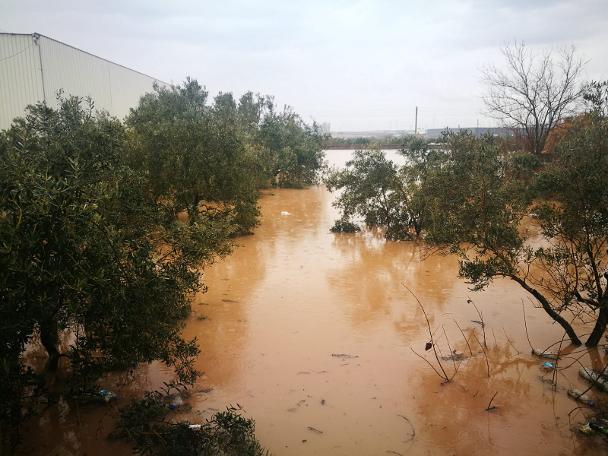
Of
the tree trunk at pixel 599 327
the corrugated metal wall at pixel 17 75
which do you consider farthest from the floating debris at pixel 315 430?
the corrugated metal wall at pixel 17 75

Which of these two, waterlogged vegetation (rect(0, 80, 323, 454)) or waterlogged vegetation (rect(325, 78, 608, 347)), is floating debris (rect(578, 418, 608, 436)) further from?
waterlogged vegetation (rect(0, 80, 323, 454))

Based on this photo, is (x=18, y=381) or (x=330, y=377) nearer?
(x=18, y=381)

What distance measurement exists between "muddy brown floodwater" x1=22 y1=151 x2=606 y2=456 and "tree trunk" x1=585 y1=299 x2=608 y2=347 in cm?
77

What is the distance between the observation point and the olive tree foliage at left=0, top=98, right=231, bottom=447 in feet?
13.3

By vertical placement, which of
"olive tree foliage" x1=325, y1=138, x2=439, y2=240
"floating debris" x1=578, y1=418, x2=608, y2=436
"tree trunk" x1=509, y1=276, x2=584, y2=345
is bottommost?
"floating debris" x1=578, y1=418, x2=608, y2=436

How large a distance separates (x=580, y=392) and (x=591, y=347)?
1751 millimetres

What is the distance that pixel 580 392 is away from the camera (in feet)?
21.8

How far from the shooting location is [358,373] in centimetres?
736

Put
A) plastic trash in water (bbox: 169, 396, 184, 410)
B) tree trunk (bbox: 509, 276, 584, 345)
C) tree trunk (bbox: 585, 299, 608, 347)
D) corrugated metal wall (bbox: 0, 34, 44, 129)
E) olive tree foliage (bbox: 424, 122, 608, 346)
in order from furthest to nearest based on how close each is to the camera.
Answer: corrugated metal wall (bbox: 0, 34, 44, 129) < tree trunk (bbox: 509, 276, 584, 345) < tree trunk (bbox: 585, 299, 608, 347) < olive tree foliage (bbox: 424, 122, 608, 346) < plastic trash in water (bbox: 169, 396, 184, 410)

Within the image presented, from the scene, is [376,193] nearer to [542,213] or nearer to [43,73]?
[542,213]

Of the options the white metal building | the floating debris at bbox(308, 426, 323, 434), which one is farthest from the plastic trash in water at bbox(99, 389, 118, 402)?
the white metal building

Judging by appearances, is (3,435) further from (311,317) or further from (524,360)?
(524,360)

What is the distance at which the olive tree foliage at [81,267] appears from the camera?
13.3 ft

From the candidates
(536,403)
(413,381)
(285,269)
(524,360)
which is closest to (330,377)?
(413,381)
